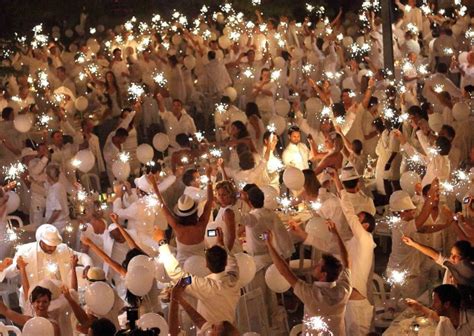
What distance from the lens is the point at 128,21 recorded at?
27531mm

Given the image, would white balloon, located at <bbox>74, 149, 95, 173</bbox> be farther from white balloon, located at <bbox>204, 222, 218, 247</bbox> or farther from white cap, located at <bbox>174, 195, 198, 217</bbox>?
white cap, located at <bbox>174, 195, 198, 217</bbox>

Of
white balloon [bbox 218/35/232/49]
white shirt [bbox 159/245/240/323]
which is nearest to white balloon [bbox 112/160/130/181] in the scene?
white shirt [bbox 159/245/240/323]

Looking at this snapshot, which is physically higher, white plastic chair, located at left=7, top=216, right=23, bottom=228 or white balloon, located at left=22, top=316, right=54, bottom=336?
white balloon, located at left=22, top=316, right=54, bottom=336

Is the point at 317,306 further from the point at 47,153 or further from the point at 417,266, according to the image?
the point at 47,153

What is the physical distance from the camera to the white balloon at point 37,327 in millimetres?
6805

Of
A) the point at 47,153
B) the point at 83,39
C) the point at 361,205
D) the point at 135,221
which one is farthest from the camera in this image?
the point at 83,39

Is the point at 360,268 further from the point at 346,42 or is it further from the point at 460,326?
the point at 346,42

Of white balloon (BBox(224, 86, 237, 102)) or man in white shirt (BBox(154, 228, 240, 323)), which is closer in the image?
man in white shirt (BBox(154, 228, 240, 323))

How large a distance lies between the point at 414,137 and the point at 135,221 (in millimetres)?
4766

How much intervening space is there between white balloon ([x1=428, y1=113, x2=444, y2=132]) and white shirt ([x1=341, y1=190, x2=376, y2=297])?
15.9ft

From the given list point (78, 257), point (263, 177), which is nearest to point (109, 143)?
point (263, 177)

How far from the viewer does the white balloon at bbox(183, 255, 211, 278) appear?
8070 millimetres

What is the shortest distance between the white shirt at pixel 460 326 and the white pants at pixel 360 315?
74.3 inches

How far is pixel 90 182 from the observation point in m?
14.6
